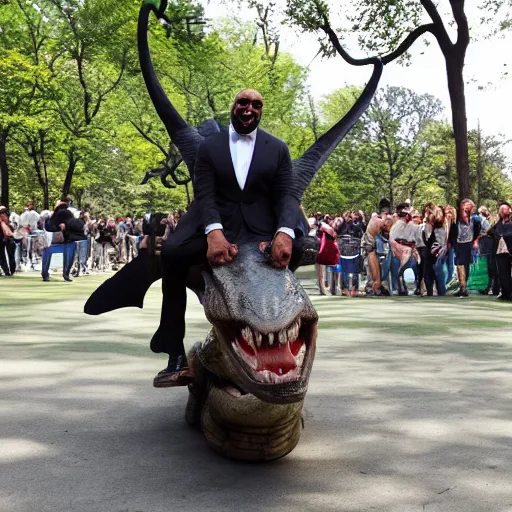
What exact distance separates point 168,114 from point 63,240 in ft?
52.4

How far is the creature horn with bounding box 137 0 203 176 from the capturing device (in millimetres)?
5211

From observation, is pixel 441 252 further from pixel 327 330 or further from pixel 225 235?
pixel 225 235

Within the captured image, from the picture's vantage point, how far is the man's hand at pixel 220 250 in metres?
4.32

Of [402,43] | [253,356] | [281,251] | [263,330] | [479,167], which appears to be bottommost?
[253,356]

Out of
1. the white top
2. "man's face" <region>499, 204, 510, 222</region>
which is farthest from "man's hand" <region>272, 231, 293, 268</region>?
the white top

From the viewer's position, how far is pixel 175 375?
4.89m

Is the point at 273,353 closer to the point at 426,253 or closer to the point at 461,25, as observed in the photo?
the point at 426,253

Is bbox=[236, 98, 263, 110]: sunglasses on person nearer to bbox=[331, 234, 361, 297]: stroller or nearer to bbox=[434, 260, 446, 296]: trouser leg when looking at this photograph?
bbox=[331, 234, 361, 297]: stroller

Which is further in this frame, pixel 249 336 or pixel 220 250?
pixel 220 250

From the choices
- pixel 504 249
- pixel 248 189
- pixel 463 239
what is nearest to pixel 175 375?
pixel 248 189

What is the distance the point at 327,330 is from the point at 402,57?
16773mm

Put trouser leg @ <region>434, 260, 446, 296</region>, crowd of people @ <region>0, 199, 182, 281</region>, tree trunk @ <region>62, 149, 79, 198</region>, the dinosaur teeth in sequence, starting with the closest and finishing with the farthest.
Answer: the dinosaur teeth < trouser leg @ <region>434, 260, 446, 296</region> < crowd of people @ <region>0, 199, 182, 281</region> < tree trunk @ <region>62, 149, 79, 198</region>

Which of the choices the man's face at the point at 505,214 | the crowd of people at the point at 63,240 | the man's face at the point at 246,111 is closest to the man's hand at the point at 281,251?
the man's face at the point at 246,111

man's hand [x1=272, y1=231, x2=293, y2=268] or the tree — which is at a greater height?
the tree
